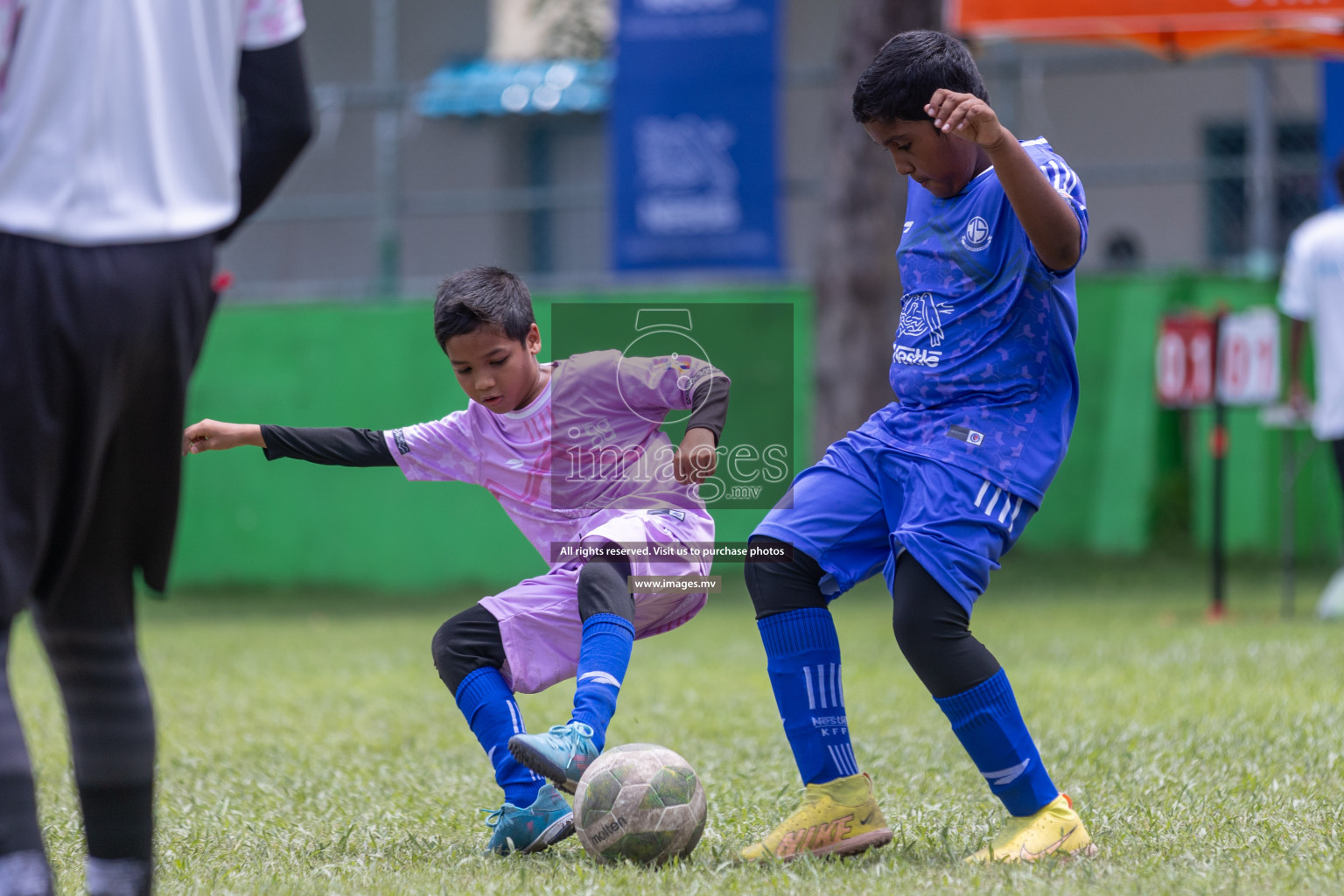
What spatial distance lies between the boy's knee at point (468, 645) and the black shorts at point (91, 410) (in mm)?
1176

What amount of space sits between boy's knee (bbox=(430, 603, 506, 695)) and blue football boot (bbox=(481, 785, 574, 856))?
0.32 m

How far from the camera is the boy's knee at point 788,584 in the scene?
341 centimetres

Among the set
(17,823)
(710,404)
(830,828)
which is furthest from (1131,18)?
(17,823)

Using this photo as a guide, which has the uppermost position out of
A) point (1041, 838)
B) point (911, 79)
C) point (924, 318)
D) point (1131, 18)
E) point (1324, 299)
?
→ point (1131, 18)

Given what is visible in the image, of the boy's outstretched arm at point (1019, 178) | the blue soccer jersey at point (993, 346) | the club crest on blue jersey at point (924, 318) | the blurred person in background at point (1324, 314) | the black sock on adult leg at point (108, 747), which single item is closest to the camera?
the black sock on adult leg at point (108, 747)

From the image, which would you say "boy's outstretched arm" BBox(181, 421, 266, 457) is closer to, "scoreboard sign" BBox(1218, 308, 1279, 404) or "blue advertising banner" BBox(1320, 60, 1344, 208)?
"scoreboard sign" BBox(1218, 308, 1279, 404)

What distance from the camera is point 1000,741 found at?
3.24 m

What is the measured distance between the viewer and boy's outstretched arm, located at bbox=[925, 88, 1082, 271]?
298 cm

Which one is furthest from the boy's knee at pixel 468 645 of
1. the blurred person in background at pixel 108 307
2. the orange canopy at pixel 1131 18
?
the orange canopy at pixel 1131 18

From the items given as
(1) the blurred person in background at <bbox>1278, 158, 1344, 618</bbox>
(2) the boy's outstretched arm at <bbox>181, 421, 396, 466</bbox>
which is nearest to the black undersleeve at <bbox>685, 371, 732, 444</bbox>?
(2) the boy's outstretched arm at <bbox>181, 421, 396, 466</bbox>

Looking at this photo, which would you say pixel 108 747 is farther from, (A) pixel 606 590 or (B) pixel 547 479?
(B) pixel 547 479

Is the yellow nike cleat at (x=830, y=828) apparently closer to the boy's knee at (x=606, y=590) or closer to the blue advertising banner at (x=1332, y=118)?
the boy's knee at (x=606, y=590)

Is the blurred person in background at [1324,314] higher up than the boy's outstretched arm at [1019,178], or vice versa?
the boy's outstretched arm at [1019,178]

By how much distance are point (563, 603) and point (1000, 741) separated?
105 cm
